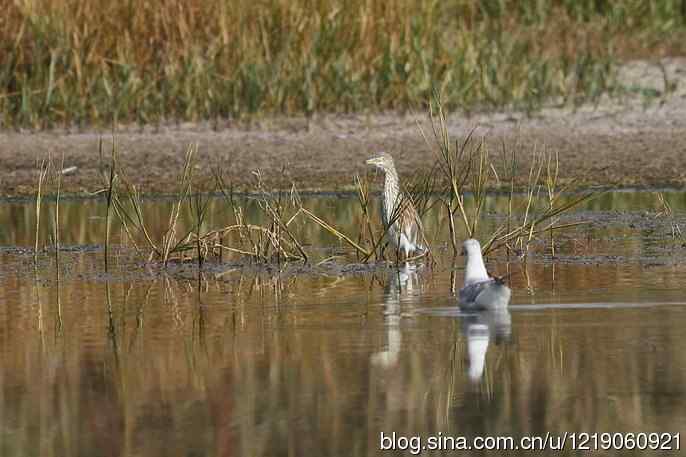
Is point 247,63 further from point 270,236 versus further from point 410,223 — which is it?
point 270,236

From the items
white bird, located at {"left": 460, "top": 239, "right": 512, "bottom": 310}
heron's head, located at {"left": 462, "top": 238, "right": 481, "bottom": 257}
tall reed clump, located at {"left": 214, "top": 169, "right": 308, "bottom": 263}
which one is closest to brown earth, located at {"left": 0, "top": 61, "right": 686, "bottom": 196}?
tall reed clump, located at {"left": 214, "top": 169, "right": 308, "bottom": 263}

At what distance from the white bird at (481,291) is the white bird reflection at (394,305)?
29 centimetres

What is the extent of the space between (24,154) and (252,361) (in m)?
8.38

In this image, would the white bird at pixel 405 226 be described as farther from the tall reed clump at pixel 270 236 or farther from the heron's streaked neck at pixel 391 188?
the tall reed clump at pixel 270 236

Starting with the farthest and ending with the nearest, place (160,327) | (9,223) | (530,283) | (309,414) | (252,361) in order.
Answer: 1. (9,223)
2. (530,283)
3. (160,327)
4. (252,361)
5. (309,414)

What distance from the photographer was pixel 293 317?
734 centimetres

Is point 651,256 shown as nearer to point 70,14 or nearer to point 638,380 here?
point 638,380

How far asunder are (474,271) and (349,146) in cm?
702

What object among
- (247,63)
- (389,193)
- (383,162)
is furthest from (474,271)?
(247,63)

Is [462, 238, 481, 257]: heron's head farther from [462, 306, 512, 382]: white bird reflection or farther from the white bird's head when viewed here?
[462, 306, 512, 382]: white bird reflection

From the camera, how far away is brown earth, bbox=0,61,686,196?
519 inches

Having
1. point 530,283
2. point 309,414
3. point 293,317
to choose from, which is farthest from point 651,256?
point 309,414

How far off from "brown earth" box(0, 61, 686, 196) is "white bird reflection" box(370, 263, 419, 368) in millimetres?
3792

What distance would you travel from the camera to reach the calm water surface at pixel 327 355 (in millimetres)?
5281
